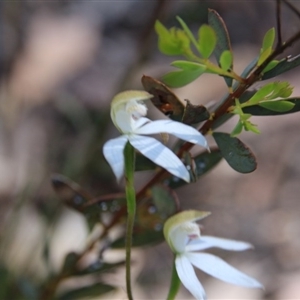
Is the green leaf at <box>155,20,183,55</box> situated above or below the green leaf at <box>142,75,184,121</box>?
above

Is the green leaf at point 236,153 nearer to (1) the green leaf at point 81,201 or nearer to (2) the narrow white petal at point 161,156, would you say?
(2) the narrow white petal at point 161,156

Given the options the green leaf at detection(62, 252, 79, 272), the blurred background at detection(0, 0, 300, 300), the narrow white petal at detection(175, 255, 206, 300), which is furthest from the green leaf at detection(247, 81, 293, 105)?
the blurred background at detection(0, 0, 300, 300)

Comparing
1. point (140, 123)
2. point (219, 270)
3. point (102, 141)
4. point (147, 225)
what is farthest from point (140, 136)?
point (102, 141)

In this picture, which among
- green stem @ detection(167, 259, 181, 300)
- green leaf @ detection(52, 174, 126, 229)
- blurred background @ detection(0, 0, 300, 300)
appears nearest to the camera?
green stem @ detection(167, 259, 181, 300)

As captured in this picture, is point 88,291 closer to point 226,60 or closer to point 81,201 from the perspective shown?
→ point 81,201

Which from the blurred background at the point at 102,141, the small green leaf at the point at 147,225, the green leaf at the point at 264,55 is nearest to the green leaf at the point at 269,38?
the green leaf at the point at 264,55

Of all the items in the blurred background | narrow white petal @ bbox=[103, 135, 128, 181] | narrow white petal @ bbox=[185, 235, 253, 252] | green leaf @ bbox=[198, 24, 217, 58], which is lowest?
the blurred background

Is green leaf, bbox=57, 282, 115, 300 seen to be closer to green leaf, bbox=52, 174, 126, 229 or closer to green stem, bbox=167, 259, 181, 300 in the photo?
green leaf, bbox=52, 174, 126, 229

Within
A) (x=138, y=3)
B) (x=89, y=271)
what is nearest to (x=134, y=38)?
(x=138, y=3)
